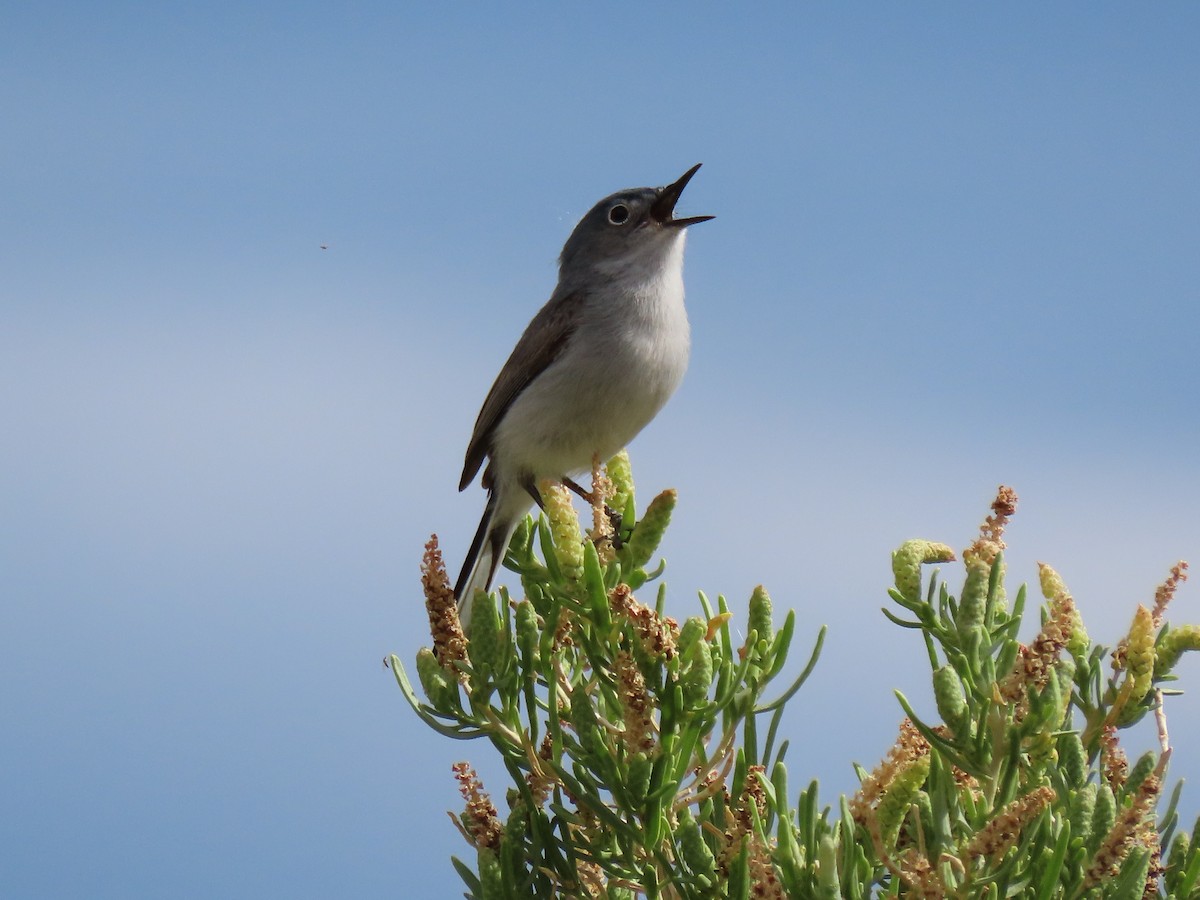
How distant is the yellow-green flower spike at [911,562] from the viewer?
9.43 feet

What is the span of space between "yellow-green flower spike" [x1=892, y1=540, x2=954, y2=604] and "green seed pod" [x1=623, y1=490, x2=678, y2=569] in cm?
59

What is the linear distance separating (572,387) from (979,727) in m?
3.37

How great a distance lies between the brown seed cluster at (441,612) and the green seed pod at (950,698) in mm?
1170

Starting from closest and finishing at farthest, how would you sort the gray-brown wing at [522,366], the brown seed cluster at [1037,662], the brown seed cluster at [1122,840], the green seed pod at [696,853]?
1. the brown seed cluster at [1122,840]
2. the brown seed cluster at [1037,662]
3. the green seed pod at [696,853]
4. the gray-brown wing at [522,366]

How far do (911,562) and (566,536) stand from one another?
2.81 ft

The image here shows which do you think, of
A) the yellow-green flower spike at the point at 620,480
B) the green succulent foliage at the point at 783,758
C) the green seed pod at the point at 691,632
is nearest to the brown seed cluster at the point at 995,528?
the green succulent foliage at the point at 783,758

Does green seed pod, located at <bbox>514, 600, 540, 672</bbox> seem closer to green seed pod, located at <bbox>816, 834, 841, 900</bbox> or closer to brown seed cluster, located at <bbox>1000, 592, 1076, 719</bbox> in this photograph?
green seed pod, located at <bbox>816, 834, 841, 900</bbox>

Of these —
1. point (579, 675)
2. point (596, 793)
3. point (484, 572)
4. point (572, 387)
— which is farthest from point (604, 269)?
point (596, 793)

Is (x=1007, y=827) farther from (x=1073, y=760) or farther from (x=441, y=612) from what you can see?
(x=441, y=612)

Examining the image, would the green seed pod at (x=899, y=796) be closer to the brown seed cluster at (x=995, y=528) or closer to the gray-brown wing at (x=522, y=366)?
the brown seed cluster at (x=995, y=528)

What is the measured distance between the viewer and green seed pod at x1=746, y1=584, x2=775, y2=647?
2990 mm

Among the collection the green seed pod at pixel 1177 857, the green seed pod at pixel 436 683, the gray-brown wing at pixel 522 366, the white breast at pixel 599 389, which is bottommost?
the green seed pod at pixel 1177 857

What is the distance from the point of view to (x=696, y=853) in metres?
2.69

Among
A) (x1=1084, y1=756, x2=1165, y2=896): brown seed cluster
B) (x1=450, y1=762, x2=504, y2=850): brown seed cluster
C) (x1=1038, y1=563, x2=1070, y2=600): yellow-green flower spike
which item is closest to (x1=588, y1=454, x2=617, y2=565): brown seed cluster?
(x1=450, y1=762, x2=504, y2=850): brown seed cluster
